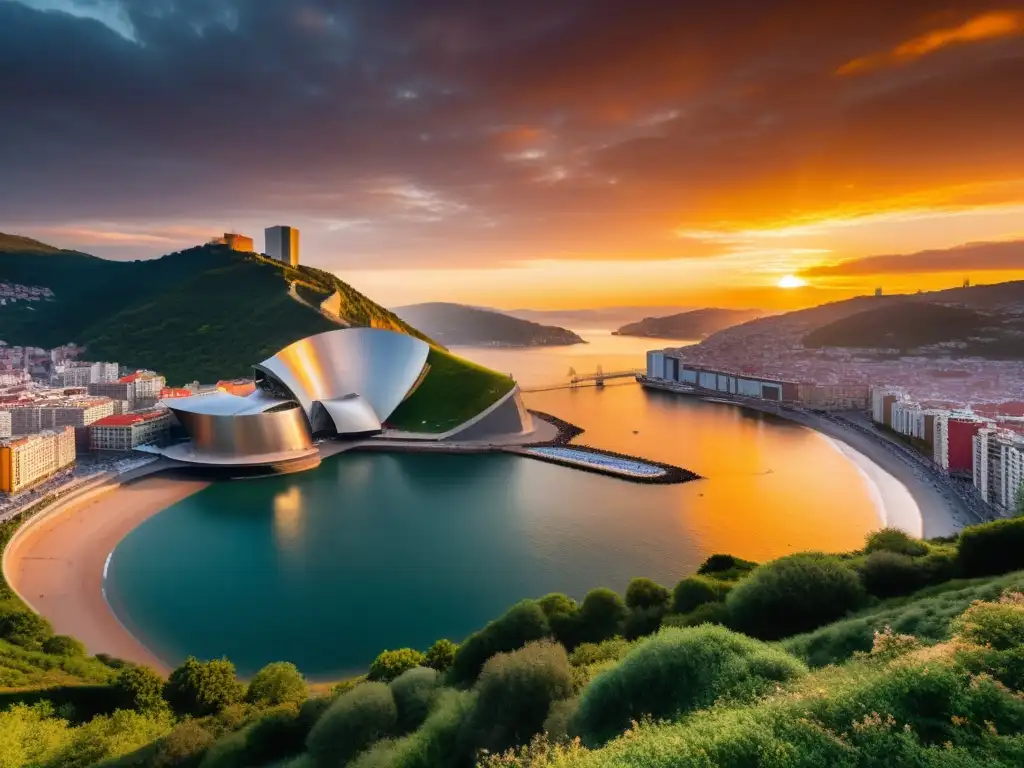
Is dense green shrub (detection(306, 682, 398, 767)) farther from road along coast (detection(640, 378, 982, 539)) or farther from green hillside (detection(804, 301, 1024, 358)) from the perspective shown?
green hillside (detection(804, 301, 1024, 358))

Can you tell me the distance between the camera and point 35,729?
5957mm

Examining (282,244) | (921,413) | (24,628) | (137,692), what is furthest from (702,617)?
(282,244)

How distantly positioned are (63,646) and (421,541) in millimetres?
6507

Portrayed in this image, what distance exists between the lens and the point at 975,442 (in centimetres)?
1664

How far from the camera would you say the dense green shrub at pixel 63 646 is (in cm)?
864

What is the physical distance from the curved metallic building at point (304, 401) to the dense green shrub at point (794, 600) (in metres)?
17.2

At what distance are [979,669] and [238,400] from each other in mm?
22675

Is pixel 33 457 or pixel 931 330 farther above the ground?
pixel 931 330

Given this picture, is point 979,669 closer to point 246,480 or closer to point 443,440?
point 246,480

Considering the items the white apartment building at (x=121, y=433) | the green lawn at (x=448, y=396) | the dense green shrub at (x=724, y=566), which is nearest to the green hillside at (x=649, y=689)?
the dense green shrub at (x=724, y=566)

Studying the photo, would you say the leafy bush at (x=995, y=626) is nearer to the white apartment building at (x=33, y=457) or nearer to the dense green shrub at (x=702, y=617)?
the dense green shrub at (x=702, y=617)

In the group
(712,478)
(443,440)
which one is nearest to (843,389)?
(712,478)

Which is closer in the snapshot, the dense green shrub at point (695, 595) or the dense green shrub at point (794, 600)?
the dense green shrub at point (794, 600)

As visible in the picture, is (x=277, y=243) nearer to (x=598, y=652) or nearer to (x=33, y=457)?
(x=33, y=457)
